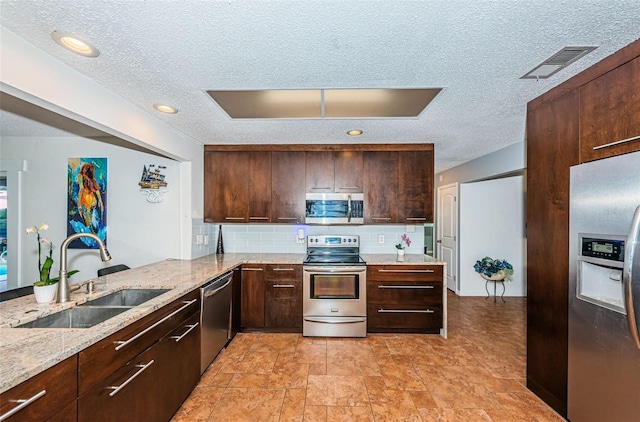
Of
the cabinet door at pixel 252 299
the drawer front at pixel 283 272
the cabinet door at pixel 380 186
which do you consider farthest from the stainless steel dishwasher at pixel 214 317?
the cabinet door at pixel 380 186

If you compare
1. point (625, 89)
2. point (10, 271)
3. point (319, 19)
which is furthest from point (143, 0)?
point (10, 271)

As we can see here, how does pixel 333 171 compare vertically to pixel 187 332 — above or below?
above

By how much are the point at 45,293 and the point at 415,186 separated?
3.54 meters

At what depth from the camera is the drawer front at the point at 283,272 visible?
3455 millimetres

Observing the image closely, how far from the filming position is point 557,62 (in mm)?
1730

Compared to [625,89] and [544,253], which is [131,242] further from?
[625,89]

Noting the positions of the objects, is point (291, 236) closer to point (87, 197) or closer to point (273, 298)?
point (273, 298)

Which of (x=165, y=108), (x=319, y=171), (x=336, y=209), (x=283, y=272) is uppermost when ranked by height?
(x=165, y=108)

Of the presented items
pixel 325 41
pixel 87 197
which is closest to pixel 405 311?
pixel 325 41

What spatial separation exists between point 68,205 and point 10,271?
3.14 ft

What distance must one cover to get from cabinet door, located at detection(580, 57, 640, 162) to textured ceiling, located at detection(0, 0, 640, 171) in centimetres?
15

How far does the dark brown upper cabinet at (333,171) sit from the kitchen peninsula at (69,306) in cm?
140

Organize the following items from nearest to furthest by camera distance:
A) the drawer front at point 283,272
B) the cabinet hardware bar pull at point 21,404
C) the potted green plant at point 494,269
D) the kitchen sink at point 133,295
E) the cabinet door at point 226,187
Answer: the cabinet hardware bar pull at point 21,404
the kitchen sink at point 133,295
the drawer front at point 283,272
the cabinet door at point 226,187
the potted green plant at point 494,269

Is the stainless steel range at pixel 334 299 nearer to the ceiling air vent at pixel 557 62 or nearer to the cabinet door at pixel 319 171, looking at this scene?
the cabinet door at pixel 319 171
